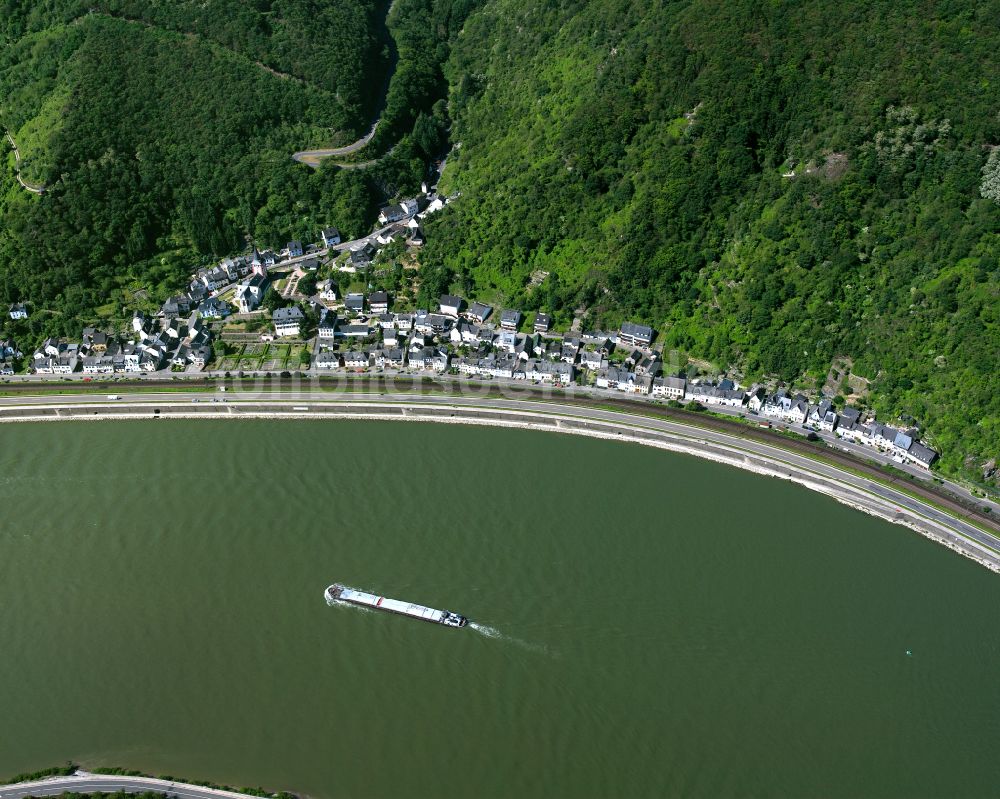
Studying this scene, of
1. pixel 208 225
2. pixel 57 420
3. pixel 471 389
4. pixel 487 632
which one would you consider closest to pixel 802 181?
pixel 471 389

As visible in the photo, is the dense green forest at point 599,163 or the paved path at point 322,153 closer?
the dense green forest at point 599,163

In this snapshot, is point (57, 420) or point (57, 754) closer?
point (57, 754)

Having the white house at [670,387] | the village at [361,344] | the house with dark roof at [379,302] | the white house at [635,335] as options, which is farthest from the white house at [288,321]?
the white house at [670,387]

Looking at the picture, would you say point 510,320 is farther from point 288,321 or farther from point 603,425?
point 288,321

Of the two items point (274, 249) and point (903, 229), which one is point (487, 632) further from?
point (274, 249)

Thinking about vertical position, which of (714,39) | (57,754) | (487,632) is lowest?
(57,754)

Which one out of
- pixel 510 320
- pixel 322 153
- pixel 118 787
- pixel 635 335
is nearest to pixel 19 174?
pixel 322 153

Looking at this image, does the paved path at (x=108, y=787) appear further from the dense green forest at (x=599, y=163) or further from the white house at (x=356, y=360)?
the dense green forest at (x=599, y=163)

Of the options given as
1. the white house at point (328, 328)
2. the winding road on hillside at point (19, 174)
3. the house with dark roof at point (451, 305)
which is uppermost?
the winding road on hillside at point (19, 174)
